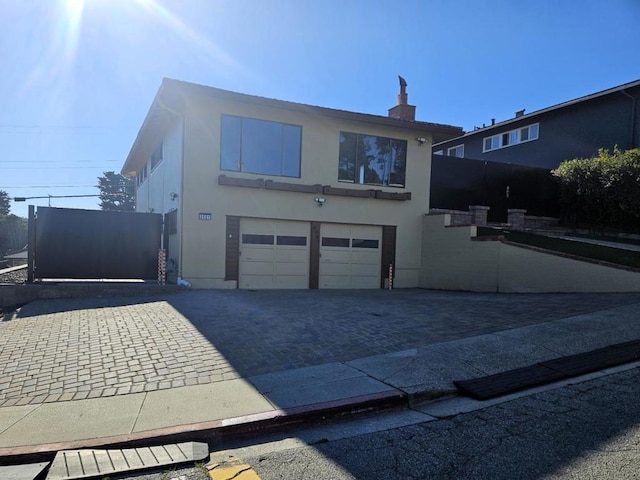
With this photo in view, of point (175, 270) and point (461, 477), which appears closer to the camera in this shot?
point (461, 477)

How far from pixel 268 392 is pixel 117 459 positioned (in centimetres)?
162

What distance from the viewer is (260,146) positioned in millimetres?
13070

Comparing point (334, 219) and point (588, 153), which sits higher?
point (588, 153)

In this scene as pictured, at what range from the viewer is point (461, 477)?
2990 mm

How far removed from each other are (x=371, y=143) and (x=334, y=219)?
3.07 metres

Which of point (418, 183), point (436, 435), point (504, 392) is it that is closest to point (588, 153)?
point (418, 183)

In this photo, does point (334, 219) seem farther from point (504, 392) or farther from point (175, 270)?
point (504, 392)

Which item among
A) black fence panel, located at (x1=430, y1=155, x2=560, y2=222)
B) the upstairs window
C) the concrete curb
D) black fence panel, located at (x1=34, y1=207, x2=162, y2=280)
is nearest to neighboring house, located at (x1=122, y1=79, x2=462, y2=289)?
the upstairs window

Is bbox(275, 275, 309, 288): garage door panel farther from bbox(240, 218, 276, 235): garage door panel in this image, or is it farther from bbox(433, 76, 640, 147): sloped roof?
bbox(433, 76, 640, 147): sloped roof

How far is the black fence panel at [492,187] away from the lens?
1684 cm

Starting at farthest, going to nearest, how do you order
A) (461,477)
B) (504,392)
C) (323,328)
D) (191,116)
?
(191,116), (323,328), (504,392), (461,477)

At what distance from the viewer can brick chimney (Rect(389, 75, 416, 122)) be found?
15.8 meters

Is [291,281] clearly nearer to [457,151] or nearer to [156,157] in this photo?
[156,157]

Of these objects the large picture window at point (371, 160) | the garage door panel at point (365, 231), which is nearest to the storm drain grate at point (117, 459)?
the garage door panel at point (365, 231)
